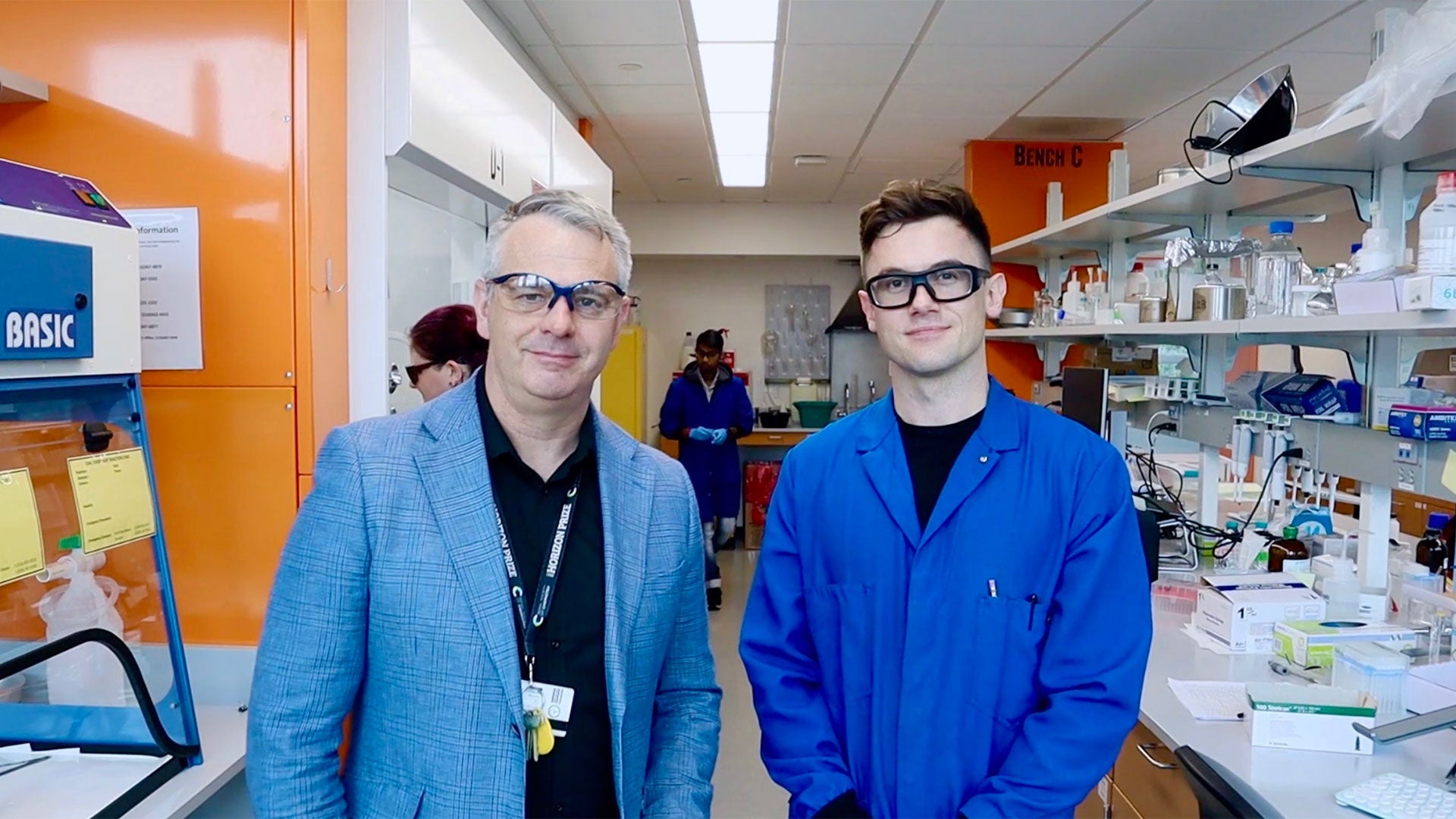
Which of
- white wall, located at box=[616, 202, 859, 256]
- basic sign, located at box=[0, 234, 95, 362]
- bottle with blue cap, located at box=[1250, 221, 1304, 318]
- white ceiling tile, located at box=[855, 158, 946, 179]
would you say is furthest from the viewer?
white wall, located at box=[616, 202, 859, 256]

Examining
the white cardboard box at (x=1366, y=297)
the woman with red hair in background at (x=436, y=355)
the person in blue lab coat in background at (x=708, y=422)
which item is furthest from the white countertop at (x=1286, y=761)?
the person in blue lab coat in background at (x=708, y=422)

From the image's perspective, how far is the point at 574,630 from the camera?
3.81 ft

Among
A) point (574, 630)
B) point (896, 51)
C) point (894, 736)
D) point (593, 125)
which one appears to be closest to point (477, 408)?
point (574, 630)

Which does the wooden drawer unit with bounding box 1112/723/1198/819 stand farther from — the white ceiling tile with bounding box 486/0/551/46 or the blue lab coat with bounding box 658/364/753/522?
the blue lab coat with bounding box 658/364/753/522

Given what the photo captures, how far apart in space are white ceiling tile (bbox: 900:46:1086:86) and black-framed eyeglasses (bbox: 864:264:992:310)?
107 inches

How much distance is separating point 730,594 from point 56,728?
4.48m

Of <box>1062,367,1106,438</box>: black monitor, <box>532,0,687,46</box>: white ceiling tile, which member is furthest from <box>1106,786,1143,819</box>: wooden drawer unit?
<box>532,0,687,46</box>: white ceiling tile

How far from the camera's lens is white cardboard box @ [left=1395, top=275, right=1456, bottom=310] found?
5.05ft

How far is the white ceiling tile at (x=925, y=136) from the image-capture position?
194 inches

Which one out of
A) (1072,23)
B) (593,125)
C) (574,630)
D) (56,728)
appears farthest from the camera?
(593,125)

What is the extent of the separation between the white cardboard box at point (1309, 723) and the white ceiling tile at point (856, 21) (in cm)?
259

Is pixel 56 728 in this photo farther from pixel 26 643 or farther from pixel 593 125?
pixel 593 125

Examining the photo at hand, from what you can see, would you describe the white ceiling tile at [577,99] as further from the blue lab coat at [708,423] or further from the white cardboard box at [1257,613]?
the white cardboard box at [1257,613]

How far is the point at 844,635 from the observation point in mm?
1347
